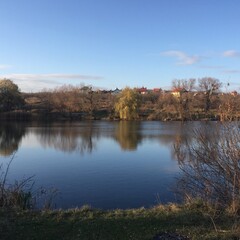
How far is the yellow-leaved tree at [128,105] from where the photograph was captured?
70.7 metres

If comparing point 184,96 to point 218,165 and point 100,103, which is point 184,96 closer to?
point 100,103

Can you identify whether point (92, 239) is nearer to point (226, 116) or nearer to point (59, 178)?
point (226, 116)

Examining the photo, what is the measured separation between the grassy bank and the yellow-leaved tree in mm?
62272

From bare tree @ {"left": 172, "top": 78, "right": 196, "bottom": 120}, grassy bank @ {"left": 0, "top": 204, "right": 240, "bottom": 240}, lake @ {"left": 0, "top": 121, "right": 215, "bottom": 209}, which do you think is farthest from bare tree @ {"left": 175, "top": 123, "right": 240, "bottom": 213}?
bare tree @ {"left": 172, "top": 78, "right": 196, "bottom": 120}

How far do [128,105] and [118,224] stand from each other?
6441 cm

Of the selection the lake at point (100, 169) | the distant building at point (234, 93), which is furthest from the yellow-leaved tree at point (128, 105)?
the distant building at point (234, 93)

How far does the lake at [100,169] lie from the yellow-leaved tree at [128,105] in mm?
36867

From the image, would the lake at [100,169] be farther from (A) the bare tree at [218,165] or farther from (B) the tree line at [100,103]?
(B) the tree line at [100,103]

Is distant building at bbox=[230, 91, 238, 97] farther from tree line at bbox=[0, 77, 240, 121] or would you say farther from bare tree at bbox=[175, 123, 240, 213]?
tree line at bbox=[0, 77, 240, 121]

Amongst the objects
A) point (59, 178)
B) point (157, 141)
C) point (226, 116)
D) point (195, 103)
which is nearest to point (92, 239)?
point (226, 116)

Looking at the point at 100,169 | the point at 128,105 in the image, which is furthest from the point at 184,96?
the point at 100,169

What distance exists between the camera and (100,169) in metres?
19.8

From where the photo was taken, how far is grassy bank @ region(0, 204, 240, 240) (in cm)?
641

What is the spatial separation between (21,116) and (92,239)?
6803 cm
